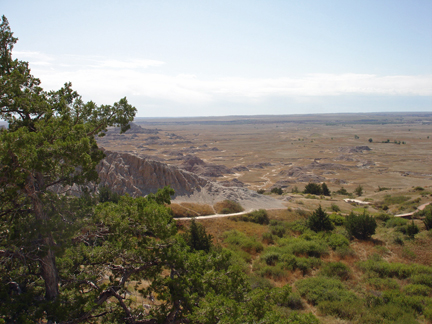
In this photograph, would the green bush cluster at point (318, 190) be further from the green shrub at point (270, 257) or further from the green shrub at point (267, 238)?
the green shrub at point (270, 257)

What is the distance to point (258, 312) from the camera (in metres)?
6.68

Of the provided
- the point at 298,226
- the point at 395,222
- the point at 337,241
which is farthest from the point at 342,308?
the point at 395,222

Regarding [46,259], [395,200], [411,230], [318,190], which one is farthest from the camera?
[318,190]

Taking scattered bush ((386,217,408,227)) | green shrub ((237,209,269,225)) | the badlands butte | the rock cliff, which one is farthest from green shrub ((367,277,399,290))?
the rock cliff

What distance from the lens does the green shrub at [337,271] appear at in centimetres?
1409

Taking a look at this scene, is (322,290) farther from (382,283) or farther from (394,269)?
(394,269)

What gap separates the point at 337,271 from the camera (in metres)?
14.3

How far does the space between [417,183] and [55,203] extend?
6555cm

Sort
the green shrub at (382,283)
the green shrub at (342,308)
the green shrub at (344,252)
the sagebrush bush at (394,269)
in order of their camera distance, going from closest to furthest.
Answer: the green shrub at (342,308) → the green shrub at (382,283) → the sagebrush bush at (394,269) → the green shrub at (344,252)

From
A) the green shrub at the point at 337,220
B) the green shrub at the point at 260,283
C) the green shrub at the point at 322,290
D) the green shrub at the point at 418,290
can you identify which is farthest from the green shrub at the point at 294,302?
the green shrub at the point at 337,220

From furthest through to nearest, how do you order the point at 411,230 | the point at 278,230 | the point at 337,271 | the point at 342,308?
1. the point at 278,230
2. the point at 411,230
3. the point at 337,271
4. the point at 342,308

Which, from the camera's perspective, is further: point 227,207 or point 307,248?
point 227,207

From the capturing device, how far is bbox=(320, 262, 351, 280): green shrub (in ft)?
46.2

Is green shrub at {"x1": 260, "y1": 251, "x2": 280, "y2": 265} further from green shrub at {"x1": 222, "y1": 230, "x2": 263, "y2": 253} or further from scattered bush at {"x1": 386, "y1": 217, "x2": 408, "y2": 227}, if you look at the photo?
scattered bush at {"x1": 386, "y1": 217, "x2": 408, "y2": 227}
